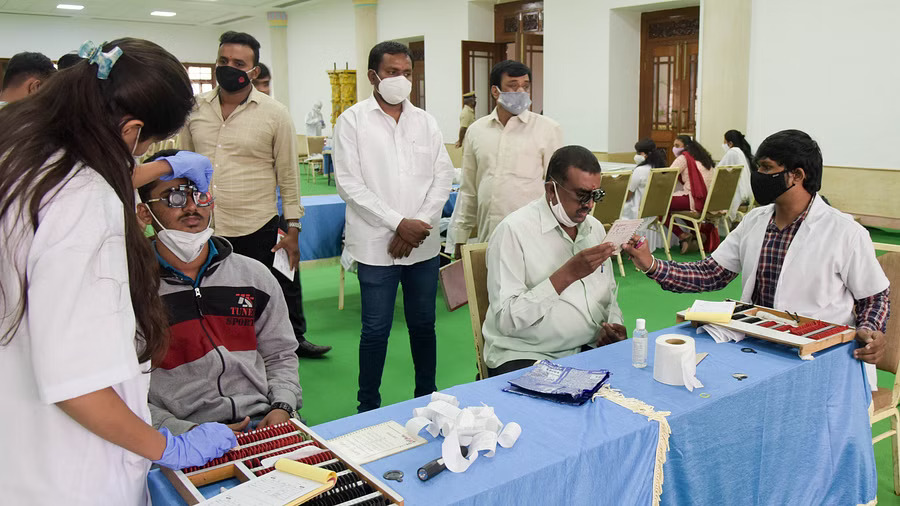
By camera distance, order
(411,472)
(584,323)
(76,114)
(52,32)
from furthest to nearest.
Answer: (52,32) → (584,323) → (411,472) → (76,114)

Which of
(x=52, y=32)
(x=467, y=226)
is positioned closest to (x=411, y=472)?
(x=467, y=226)

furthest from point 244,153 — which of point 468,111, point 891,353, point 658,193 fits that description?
point 468,111

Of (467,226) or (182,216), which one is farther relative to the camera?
(467,226)

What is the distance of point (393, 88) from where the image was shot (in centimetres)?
281

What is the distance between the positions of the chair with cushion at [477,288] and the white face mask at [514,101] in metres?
1.19

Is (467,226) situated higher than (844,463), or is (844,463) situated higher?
(467,226)

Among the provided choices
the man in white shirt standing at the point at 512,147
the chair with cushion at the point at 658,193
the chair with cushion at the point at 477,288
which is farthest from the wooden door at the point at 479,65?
the chair with cushion at the point at 477,288

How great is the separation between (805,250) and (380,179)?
1550 millimetres

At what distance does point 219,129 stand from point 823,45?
7.06m

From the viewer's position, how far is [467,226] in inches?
147

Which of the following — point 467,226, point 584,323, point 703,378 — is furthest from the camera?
point 467,226

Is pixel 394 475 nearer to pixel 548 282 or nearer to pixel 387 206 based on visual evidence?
pixel 548 282

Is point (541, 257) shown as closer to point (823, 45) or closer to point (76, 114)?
point (76, 114)

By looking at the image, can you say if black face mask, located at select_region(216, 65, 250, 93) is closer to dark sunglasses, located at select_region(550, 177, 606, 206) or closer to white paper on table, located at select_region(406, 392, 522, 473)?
dark sunglasses, located at select_region(550, 177, 606, 206)
